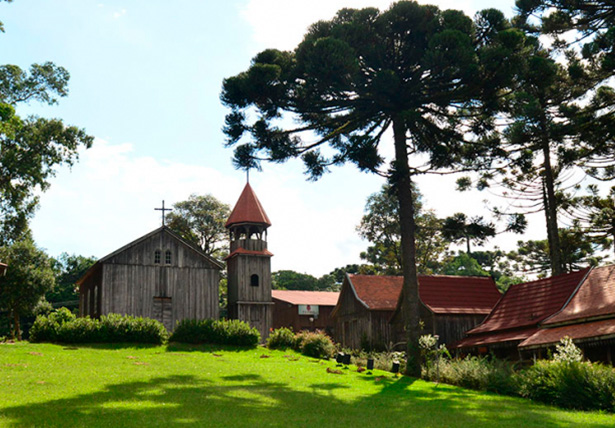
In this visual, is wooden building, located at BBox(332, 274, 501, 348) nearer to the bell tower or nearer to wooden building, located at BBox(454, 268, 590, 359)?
wooden building, located at BBox(454, 268, 590, 359)

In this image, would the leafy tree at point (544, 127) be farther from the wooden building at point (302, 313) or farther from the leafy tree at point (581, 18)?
the wooden building at point (302, 313)

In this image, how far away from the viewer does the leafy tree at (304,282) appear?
95.1 meters

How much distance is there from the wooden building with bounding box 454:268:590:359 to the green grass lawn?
619 cm

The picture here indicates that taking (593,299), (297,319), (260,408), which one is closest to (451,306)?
(593,299)

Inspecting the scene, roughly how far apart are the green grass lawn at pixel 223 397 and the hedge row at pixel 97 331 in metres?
3.56

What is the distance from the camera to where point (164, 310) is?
37906 mm

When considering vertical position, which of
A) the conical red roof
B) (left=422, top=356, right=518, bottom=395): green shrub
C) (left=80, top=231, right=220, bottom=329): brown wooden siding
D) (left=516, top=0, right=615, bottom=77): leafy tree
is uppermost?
(left=516, top=0, right=615, bottom=77): leafy tree

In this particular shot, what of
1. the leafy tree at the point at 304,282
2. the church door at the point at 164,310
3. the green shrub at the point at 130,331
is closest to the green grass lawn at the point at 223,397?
the green shrub at the point at 130,331

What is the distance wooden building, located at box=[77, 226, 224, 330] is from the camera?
36.8 m

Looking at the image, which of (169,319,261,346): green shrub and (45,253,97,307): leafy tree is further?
(45,253,97,307): leafy tree

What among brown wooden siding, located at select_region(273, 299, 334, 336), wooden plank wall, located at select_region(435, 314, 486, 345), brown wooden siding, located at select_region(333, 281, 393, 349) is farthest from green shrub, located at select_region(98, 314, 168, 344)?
brown wooden siding, located at select_region(273, 299, 334, 336)

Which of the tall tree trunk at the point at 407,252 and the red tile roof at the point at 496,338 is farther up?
the tall tree trunk at the point at 407,252

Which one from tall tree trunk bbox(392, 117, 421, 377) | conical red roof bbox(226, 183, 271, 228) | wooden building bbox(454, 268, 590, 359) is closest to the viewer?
tall tree trunk bbox(392, 117, 421, 377)

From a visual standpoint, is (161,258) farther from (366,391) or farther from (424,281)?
(366,391)
